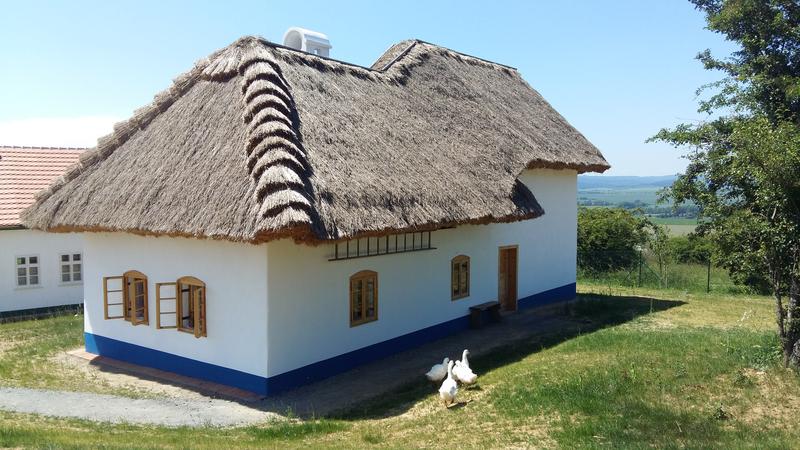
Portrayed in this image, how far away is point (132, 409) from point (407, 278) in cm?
537

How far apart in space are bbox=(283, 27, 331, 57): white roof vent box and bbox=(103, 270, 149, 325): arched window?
7363 millimetres

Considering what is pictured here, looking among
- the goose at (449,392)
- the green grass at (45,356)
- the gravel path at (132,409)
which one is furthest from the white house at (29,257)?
the goose at (449,392)

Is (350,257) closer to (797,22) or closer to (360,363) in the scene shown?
(360,363)

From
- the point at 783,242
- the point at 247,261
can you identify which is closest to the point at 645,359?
the point at 783,242

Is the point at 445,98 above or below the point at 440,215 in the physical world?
above

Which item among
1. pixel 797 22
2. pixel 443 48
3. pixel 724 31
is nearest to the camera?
pixel 797 22

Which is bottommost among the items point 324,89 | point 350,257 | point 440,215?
point 350,257

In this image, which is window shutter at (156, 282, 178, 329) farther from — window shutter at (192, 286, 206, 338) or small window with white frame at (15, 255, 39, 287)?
small window with white frame at (15, 255, 39, 287)

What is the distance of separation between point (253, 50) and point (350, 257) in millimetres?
4151

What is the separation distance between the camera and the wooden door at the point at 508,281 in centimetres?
1594

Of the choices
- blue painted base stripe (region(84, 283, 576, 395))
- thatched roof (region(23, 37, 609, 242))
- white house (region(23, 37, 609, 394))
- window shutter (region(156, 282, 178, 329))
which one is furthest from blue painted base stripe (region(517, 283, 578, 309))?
window shutter (region(156, 282, 178, 329))

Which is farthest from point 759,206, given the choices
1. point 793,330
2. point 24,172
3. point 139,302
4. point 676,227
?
point 676,227

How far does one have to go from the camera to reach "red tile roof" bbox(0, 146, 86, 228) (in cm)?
1698

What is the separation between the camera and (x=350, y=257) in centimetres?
1102
